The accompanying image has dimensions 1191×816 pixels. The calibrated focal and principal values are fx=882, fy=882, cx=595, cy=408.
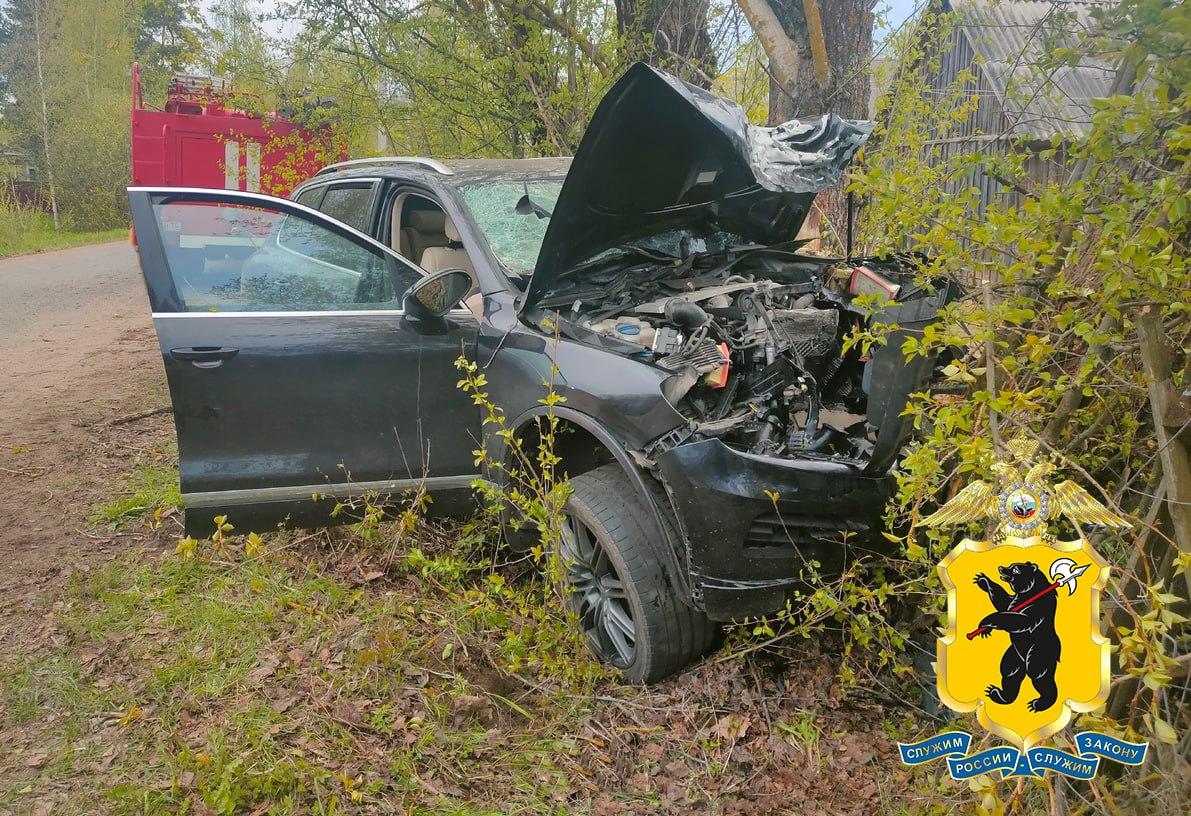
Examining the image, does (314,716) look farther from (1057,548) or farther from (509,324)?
(1057,548)

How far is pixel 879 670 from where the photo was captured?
310 cm

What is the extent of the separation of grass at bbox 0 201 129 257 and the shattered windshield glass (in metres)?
19.2

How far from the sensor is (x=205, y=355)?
358cm

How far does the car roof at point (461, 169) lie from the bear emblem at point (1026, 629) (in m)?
3.17

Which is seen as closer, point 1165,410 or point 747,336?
point 1165,410

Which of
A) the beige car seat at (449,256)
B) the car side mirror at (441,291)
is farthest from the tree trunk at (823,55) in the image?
the car side mirror at (441,291)

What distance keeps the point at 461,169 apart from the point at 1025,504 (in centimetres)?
337

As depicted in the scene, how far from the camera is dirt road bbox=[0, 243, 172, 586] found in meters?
4.52

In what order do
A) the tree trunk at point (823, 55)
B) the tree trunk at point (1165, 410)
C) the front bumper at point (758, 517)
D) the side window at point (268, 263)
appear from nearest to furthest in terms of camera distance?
1. the tree trunk at point (1165, 410)
2. the front bumper at point (758, 517)
3. the side window at point (268, 263)
4. the tree trunk at point (823, 55)

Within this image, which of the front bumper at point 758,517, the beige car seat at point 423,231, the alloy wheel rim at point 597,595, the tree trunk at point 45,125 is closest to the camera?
the front bumper at point 758,517

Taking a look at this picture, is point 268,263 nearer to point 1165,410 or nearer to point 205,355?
point 205,355

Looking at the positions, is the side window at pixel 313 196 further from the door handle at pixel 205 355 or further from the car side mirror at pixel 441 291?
the car side mirror at pixel 441 291

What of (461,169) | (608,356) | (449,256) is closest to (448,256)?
(449,256)

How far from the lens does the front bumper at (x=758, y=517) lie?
2803mm
